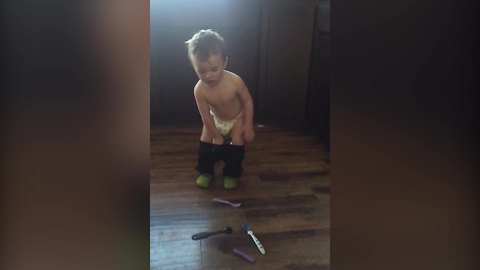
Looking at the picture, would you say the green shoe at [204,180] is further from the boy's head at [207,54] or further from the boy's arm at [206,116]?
the boy's head at [207,54]

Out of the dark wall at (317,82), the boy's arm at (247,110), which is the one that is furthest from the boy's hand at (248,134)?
the dark wall at (317,82)

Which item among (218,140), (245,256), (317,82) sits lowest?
(245,256)

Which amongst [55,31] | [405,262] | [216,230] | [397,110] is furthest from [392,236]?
[55,31]

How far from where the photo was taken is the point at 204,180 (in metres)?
0.71

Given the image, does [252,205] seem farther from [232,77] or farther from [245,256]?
[232,77]

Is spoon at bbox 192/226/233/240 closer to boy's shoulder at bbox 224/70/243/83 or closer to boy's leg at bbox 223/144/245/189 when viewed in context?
boy's leg at bbox 223/144/245/189

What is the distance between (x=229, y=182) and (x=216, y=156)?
6 cm

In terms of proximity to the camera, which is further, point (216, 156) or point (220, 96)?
point (216, 156)

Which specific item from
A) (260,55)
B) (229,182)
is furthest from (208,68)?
(229,182)

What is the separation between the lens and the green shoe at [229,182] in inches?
28.3

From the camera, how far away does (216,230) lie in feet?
2.06

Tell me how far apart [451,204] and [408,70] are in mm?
162

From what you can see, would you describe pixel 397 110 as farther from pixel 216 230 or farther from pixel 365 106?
pixel 216 230

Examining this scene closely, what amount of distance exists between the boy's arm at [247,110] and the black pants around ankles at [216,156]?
0.09ft
